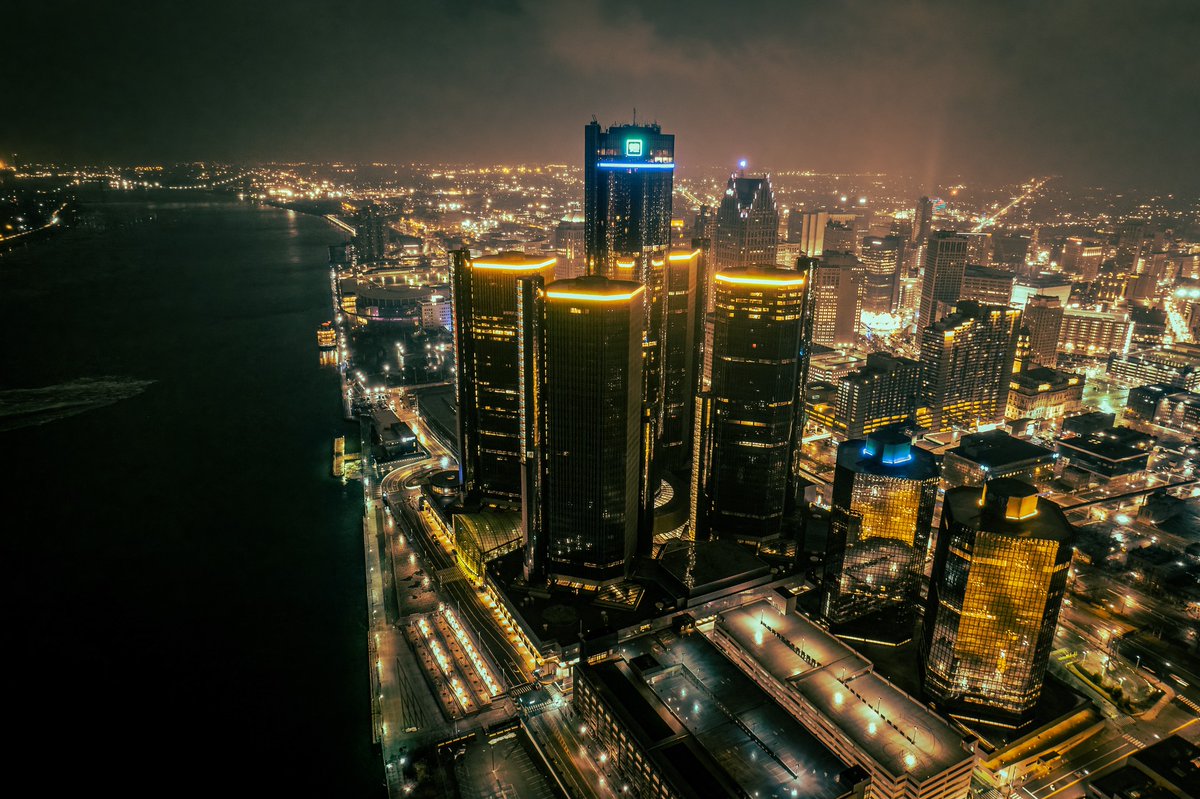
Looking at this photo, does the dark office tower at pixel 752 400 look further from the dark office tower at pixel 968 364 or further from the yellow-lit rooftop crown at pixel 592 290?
the dark office tower at pixel 968 364

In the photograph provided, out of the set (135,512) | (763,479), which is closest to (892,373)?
(763,479)

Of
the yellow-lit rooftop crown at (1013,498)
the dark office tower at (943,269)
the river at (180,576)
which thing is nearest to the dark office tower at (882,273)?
the dark office tower at (943,269)

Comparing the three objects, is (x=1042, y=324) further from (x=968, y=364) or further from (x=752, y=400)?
(x=752, y=400)

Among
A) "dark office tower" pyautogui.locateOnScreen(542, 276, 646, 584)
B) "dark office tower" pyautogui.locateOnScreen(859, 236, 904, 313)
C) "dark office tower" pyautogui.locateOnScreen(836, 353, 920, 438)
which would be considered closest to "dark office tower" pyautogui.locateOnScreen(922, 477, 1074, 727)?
"dark office tower" pyautogui.locateOnScreen(542, 276, 646, 584)

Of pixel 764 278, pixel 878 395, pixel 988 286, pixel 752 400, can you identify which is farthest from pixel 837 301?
pixel 764 278

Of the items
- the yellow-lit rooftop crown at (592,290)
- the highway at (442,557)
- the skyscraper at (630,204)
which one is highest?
the skyscraper at (630,204)

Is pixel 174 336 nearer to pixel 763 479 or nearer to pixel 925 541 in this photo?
pixel 763 479

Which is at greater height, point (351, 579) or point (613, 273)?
point (613, 273)

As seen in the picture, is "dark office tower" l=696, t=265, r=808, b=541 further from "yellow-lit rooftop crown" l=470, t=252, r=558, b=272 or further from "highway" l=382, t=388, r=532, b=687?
"highway" l=382, t=388, r=532, b=687
